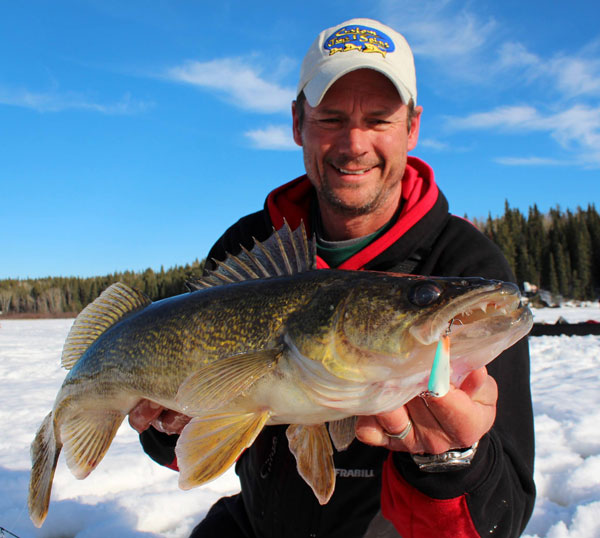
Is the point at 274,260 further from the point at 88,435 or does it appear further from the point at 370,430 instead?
the point at 88,435

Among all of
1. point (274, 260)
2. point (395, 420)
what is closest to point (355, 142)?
point (274, 260)

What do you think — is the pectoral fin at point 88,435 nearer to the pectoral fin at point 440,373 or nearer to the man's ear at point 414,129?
the pectoral fin at point 440,373

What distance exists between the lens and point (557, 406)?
4902mm

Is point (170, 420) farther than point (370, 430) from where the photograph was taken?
Yes

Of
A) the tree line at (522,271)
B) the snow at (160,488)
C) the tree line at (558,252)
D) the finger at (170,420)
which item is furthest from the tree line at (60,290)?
the finger at (170,420)

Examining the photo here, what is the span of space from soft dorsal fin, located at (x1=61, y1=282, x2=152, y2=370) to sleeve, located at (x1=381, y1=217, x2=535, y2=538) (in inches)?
58.6

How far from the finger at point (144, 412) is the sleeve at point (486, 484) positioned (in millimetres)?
1105

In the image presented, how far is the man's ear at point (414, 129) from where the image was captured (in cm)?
320

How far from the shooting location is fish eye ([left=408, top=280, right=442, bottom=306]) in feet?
5.15

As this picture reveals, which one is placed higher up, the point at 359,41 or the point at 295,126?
the point at 359,41

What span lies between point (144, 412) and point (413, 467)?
126cm

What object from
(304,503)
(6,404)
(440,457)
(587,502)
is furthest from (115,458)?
(587,502)

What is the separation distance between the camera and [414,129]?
3258mm

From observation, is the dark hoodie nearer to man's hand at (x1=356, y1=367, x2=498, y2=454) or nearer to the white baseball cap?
man's hand at (x1=356, y1=367, x2=498, y2=454)
